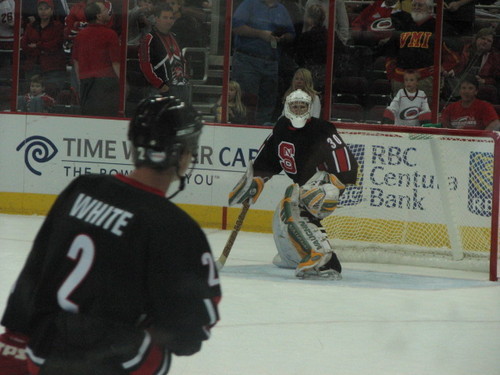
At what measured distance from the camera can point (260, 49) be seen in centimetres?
708

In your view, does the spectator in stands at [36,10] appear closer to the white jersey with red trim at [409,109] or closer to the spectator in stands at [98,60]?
the spectator in stands at [98,60]

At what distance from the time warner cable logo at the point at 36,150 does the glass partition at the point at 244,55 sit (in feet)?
0.79

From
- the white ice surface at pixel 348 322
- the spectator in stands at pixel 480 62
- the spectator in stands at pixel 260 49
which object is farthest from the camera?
the spectator in stands at pixel 260 49

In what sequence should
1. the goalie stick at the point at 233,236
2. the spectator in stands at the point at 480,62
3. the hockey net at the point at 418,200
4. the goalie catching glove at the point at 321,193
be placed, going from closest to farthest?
1. the goalie catching glove at the point at 321,193
2. the goalie stick at the point at 233,236
3. the hockey net at the point at 418,200
4. the spectator in stands at the point at 480,62

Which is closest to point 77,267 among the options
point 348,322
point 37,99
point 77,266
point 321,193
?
point 77,266

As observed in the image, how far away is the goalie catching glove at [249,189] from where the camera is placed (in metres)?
5.46

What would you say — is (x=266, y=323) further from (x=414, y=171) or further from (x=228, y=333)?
(x=414, y=171)

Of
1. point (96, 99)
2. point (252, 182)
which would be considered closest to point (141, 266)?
point (252, 182)

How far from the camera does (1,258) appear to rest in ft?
17.9

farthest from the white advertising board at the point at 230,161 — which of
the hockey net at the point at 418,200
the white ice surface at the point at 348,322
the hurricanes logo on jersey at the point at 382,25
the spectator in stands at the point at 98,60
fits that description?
the hurricanes logo on jersey at the point at 382,25

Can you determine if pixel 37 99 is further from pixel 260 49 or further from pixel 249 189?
pixel 249 189

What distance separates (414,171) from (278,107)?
1402 mm

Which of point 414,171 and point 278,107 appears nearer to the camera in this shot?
point 414,171

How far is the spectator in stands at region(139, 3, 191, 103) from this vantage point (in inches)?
283
